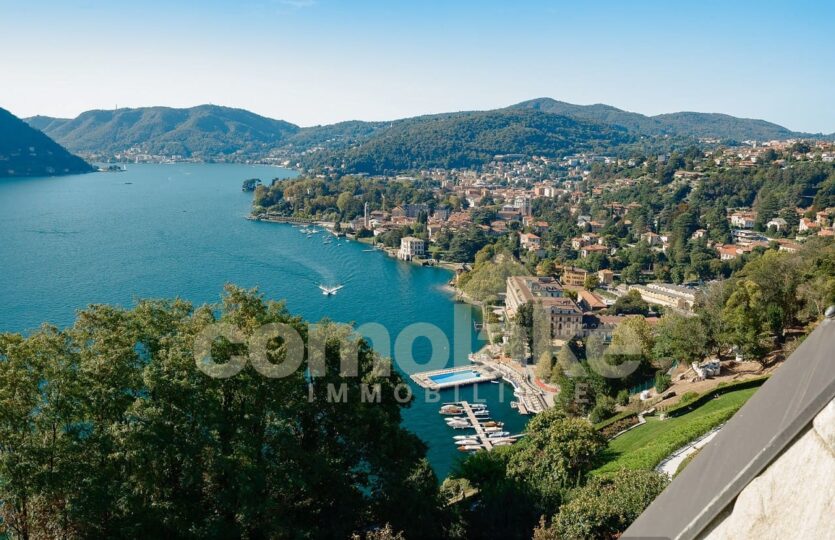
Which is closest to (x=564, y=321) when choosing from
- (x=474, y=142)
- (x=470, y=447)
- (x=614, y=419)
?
(x=470, y=447)

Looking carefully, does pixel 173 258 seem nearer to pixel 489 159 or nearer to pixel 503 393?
pixel 503 393

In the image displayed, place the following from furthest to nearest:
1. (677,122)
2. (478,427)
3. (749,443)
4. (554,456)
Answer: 1. (677,122)
2. (478,427)
3. (554,456)
4. (749,443)

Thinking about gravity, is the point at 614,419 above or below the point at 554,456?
below

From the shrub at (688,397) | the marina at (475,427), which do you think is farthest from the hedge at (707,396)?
the marina at (475,427)

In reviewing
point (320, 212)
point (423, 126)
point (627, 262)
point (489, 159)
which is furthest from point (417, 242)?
point (423, 126)

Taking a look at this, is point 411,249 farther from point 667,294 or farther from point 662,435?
point 662,435
